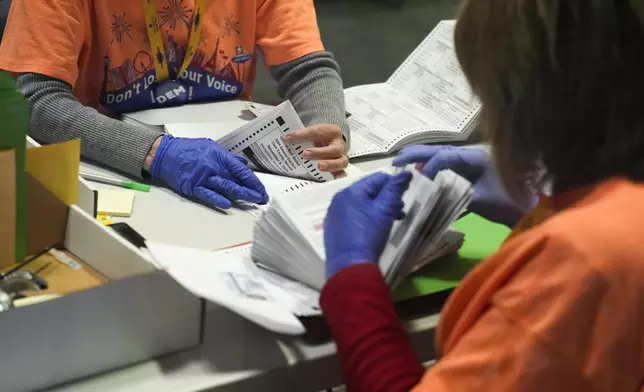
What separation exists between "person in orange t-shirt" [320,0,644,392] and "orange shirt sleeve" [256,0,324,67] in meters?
0.89

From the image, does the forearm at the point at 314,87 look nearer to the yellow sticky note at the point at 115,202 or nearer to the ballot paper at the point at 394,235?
the yellow sticky note at the point at 115,202

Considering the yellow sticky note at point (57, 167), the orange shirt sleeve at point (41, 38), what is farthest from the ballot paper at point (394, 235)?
the orange shirt sleeve at point (41, 38)

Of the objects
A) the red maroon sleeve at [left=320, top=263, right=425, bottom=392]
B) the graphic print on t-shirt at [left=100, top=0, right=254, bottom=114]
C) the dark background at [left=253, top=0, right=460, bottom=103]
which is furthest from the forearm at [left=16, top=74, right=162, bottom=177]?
the dark background at [left=253, top=0, right=460, bottom=103]

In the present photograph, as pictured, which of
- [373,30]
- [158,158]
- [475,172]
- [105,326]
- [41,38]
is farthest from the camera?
[373,30]

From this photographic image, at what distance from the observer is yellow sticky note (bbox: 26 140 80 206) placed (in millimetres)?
771

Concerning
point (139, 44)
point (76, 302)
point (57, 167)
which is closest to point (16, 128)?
point (57, 167)

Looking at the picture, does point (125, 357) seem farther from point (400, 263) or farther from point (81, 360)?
point (400, 263)

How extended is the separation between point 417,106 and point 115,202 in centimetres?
65

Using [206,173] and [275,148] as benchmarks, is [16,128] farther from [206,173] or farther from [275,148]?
[275,148]

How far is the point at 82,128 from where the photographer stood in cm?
121

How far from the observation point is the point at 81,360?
69 centimetres

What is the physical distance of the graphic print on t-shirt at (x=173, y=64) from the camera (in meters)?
1.37

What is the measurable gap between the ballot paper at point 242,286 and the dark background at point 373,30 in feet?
7.79

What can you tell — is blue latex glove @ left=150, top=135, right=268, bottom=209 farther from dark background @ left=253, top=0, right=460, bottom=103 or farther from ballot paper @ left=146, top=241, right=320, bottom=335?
dark background @ left=253, top=0, right=460, bottom=103
